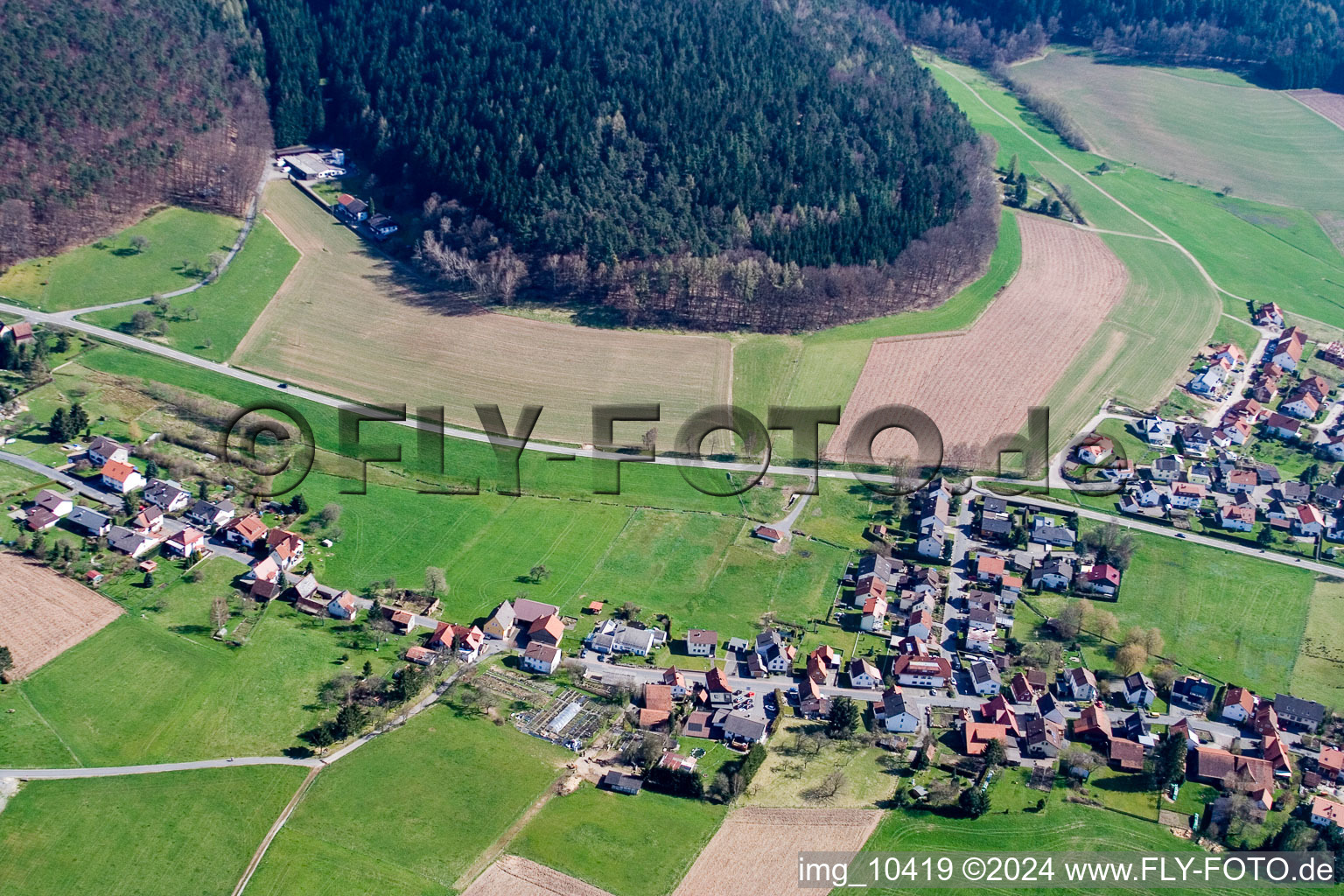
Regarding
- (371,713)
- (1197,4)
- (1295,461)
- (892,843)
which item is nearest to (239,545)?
(371,713)

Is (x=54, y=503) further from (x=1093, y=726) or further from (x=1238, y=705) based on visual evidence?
(x=1238, y=705)

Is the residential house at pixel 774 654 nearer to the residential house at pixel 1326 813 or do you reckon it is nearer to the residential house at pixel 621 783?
the residential house at pixel 621 783

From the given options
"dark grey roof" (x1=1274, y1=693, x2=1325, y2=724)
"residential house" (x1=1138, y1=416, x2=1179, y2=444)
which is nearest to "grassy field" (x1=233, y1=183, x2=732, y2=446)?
"residential house" (x1=1138, y1=416, x2=1179, y2=444)

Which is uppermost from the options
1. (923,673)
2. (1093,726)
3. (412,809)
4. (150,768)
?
(923,673)

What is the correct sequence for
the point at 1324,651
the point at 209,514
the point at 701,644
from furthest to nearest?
the point at 209,514 < the point at 1324,651 < the point at 701,644

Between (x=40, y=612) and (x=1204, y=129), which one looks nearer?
(x=40, y=612)

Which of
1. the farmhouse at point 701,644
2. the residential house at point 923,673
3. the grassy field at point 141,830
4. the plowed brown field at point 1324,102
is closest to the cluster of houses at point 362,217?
the farmhouse at point 701,644

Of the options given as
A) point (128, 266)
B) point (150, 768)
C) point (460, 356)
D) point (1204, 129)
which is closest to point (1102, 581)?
point (460, 356)

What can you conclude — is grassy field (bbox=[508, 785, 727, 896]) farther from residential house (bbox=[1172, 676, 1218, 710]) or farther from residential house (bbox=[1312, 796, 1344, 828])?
residential house (bbox=[1312, 796, 1344, 828])
